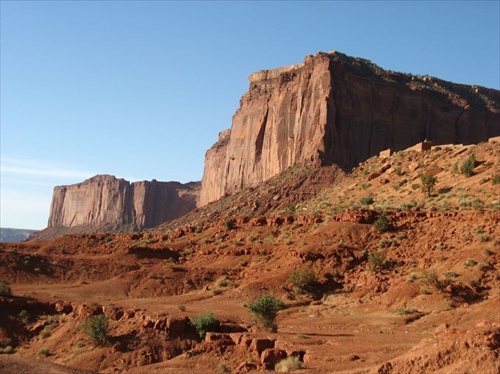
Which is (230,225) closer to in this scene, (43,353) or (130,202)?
(43,353)

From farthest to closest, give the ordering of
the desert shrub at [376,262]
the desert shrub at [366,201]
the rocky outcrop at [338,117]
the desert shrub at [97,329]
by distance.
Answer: the rocky outcrop at [338,117] → the desert shrub at [366,201] → the desert shrub at [376,262] → the desert shrub at [97,329]

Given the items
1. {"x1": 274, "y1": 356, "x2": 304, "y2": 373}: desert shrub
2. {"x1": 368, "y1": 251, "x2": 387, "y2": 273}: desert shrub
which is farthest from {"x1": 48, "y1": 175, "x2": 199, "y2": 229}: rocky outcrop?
{"x1": 274, "y1": 356, "x2": 304, "y2": 373}: desert shrub

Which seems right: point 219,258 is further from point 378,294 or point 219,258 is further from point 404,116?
point 404,116

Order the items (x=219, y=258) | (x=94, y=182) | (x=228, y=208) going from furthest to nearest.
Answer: (x=94, y=182)
(x=228, y=208)
(x=219, y=258)

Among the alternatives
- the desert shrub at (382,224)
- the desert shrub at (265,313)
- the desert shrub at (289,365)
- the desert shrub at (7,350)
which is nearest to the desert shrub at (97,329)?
the desert shrub at (7,350)

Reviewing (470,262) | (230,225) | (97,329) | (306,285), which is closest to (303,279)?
(306,285)

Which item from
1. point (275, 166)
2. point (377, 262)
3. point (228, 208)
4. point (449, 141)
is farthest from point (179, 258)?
point (449, 141)

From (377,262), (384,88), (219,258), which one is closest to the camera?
(377,262)

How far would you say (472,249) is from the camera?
30.9 m

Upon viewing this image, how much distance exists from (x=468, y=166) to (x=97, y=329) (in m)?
30.3

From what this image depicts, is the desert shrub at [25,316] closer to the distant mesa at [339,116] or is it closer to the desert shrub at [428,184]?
the desert shrub at [428,184]

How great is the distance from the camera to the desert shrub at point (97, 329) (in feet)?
72.6

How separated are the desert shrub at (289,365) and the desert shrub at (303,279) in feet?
50.2

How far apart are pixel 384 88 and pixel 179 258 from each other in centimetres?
4643
